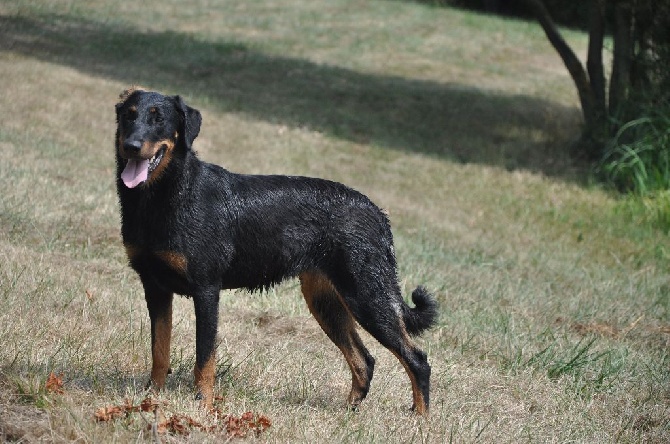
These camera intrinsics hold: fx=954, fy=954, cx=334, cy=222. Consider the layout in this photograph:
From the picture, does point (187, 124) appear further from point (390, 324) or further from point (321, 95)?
point (321, 95)

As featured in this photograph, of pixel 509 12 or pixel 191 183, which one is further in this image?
pixel 509 12

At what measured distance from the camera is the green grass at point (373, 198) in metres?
5.78

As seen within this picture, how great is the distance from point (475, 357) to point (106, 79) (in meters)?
12.7

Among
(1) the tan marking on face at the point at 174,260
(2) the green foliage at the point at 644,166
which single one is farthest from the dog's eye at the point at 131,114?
(2) the green foliage at the point at 644,166

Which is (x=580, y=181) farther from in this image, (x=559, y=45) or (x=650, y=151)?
(x=559, y=45)

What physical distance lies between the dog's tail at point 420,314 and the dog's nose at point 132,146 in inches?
76.4

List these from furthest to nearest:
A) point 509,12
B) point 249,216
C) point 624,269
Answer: point 509,12 → point 624,269 → point 249,216

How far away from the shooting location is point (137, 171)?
200 inches

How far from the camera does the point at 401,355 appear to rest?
5.70 metres

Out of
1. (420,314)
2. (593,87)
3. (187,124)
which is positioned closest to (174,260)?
(187,124)

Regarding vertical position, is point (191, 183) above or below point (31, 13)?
above

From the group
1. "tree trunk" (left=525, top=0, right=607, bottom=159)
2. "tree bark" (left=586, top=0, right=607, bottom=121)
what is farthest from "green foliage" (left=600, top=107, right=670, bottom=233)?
"tree bark" (left=586, top=0, right=607, bottom=121)

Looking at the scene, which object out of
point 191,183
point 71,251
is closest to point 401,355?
point 191,183

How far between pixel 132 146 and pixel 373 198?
9.26 m
